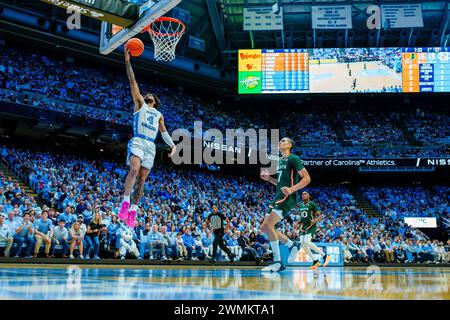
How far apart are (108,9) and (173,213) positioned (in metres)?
11.3

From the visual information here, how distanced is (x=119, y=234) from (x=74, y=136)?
9.75 m

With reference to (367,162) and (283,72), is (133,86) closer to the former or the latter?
(283,72)

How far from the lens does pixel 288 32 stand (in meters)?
28.2

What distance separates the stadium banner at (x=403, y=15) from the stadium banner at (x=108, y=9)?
2044cm

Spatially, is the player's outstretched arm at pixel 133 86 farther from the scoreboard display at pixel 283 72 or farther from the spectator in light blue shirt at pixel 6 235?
the scoreboard display at pixel 283 72

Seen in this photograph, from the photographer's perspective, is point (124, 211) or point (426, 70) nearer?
point (124, 211)

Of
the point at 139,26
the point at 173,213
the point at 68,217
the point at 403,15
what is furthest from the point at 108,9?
the point at 403,15

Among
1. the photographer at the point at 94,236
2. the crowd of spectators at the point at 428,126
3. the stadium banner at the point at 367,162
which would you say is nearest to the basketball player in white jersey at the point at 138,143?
the photographer at the point at 94,236

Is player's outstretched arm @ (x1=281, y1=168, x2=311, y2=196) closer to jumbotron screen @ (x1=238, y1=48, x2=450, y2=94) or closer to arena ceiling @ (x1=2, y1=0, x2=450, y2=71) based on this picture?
arena ceiling @ (x1=2, y1=0, x2=450, y2=71)

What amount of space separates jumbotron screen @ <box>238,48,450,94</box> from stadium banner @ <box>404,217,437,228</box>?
723 cm

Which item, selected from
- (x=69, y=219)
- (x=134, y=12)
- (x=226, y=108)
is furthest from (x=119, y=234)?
(x=226, y=108)

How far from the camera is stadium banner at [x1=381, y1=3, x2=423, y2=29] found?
2502 centimetres

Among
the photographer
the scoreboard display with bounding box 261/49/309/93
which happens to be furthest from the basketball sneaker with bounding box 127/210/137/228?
the scoreboard display with bounding box 261/49/309/93

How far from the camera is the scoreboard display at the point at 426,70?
26328 mm
